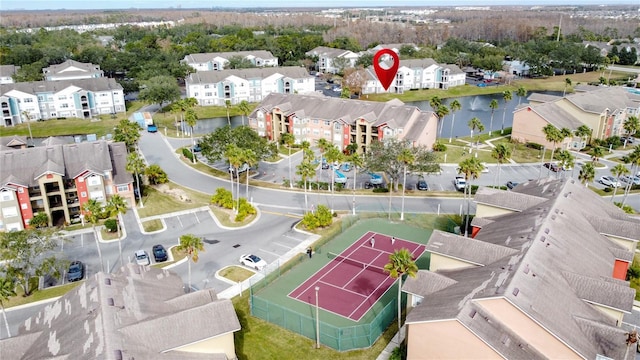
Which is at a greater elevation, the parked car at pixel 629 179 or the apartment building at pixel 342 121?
the apartment building at pixel 342 121

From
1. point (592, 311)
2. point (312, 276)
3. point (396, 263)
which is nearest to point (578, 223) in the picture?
point (592, 311)

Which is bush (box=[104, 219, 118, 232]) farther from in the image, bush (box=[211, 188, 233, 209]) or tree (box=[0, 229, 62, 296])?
bush (box=[211, 188, 233, 209])

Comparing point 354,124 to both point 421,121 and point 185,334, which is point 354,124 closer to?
point 421,121

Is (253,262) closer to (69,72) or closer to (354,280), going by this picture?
(354,280)

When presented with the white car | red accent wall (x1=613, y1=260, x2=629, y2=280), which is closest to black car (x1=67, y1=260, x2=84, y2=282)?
the white car

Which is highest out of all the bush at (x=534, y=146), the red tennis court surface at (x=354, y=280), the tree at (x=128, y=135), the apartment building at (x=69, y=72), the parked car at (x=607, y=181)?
the apartment building at (x=69, y=72)

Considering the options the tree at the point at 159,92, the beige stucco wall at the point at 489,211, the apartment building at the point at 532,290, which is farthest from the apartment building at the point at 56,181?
the tree at the point at 159,92

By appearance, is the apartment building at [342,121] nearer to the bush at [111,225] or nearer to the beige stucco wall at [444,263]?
the beige stucco wall at [444,263]
